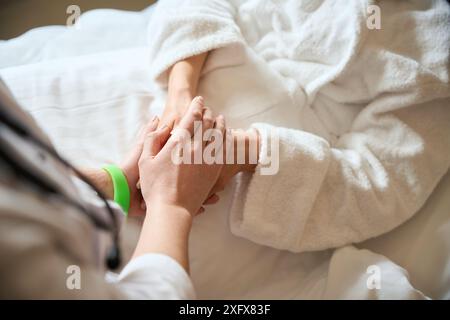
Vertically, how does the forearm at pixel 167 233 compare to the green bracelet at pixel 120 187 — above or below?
above

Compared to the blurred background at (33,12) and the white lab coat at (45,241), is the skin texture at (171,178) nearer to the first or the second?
the white lab coat at (45,241)

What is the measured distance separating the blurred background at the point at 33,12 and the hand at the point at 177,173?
732mm

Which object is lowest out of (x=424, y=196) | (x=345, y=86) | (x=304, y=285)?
(x=304, y=285)

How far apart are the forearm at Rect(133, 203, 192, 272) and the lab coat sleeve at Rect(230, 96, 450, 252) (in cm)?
11

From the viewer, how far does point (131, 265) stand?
1.59ft

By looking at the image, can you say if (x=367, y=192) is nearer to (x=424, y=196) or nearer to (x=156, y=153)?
(x=424, y=196)

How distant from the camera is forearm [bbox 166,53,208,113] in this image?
0.70m

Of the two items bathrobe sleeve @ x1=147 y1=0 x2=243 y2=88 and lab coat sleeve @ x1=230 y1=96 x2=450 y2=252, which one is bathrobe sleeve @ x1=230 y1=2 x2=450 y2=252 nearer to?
lab coat sleeve @ x1=230 y1=96 x2=450 y2=252

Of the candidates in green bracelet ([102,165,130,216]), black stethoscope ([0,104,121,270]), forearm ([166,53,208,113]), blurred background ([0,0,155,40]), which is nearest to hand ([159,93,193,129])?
forearm ([166,53,208,113])

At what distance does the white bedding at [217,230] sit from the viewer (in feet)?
2.07

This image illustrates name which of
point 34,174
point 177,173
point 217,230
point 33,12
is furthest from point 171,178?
point 33,12

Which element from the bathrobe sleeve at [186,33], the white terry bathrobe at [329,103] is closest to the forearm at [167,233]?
the white terry bathrobe at [329,103]

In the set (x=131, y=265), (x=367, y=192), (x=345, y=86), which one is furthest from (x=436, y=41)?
(x=131, y=265)

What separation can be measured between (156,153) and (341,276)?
1.13ft
